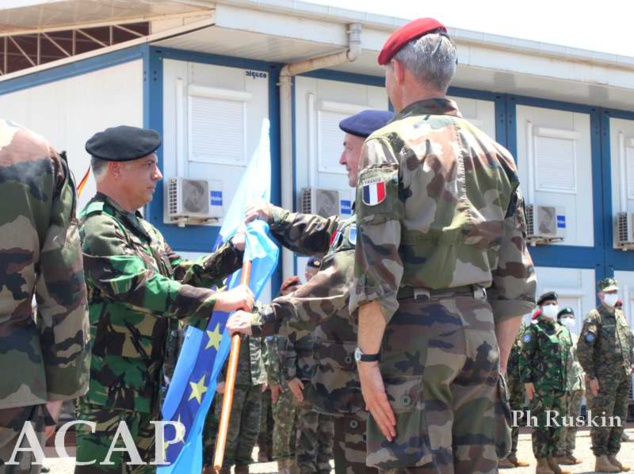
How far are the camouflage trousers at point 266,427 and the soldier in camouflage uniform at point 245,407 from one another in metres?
2.00

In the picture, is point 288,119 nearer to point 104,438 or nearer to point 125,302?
point 125,302

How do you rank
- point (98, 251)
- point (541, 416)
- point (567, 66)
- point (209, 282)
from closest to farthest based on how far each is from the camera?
1. point (98, 251)
2. point (209, 282)
3. point (541, 416)
4. point (567, 66)

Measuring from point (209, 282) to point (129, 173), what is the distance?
2.83ft

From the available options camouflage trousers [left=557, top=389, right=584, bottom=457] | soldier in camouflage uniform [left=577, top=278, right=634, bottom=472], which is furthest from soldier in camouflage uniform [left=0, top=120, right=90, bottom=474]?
soldier in camouflage uniform [left=577, top=278, right=634, bottom=472]

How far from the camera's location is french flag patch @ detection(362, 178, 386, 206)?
4.21 metres

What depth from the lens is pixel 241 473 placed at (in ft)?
39.4

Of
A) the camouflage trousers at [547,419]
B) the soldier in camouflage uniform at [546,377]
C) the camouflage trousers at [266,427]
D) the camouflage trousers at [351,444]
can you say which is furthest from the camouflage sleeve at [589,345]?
the camouflage trousers at [351,444]

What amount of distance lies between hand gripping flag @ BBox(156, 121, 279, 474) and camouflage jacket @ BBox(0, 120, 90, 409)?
81.9 inches

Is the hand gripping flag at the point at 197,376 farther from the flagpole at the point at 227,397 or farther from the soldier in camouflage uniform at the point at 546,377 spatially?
the soldier in camouflage uniform at the point at 546,377

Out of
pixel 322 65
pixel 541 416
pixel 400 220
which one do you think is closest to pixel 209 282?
pixel 400 220

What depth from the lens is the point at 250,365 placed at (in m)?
12.3

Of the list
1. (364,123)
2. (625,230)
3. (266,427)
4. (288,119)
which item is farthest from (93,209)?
(625,230)

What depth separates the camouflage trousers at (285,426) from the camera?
12.5 metres

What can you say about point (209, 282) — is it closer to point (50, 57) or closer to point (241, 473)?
point (241, 473)
